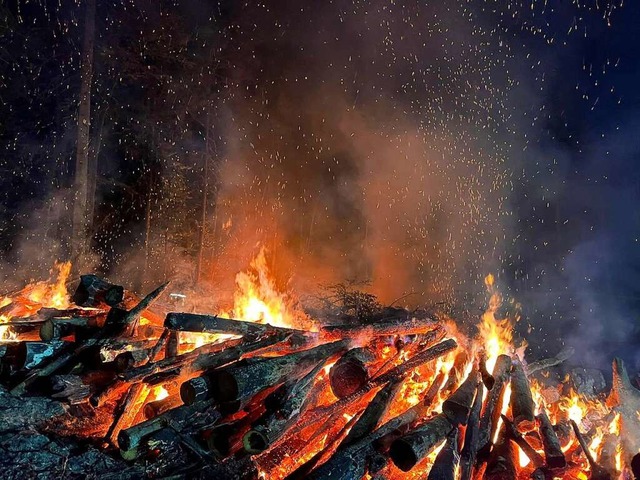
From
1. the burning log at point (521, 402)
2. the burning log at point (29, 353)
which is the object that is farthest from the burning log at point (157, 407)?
the burning log at point (521, 402)

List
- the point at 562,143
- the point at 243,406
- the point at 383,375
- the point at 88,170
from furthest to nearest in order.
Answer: the point at 562,143 → the point at 88,170 → the point at 383,375 → the point at 243,406

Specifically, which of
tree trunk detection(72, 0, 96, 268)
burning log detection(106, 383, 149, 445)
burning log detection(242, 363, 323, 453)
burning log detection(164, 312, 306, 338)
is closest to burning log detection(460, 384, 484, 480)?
burning log detection(242, 363, 323, 453)

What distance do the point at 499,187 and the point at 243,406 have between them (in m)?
12.1

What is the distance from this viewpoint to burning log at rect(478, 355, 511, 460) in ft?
12.6

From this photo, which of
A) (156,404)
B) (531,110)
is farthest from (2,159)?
(531,110)

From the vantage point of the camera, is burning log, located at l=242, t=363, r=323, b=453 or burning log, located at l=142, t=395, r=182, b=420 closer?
burning log, located at l=242, t=363, r=323, b=453

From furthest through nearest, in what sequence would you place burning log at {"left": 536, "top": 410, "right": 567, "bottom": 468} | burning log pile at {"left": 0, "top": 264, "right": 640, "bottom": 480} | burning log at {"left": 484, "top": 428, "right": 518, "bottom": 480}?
burning log at {"left": 536, "top": 410, "right": 567, "bottom": 468} < burning log at {"left": 484, "top": 428, "right": 518, "bottom": 480} < burning log pile at {"left": 0, "top": 264, "right": 640, "bottom": 480}

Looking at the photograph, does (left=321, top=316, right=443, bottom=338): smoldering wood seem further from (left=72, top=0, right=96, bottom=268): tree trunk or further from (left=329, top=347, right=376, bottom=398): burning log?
(left=72, top=0, right=96, bottom=268): tree trunk

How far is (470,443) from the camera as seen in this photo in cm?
373

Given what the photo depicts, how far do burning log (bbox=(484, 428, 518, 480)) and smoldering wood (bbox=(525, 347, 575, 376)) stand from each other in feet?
8.21

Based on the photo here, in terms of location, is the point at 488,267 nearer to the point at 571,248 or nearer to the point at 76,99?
the point at 571,248

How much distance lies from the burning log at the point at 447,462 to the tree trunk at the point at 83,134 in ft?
35.4

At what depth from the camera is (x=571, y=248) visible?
13.0 meters

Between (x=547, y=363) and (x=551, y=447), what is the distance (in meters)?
3.39
